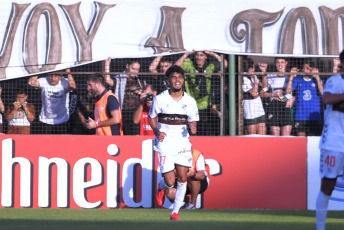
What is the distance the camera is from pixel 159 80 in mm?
12086

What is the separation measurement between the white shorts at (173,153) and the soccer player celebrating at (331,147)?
2872 millimetres

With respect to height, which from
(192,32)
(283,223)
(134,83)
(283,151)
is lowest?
(283,223)

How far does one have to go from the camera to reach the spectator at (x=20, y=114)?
39.8 ft

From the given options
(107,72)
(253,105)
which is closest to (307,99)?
(253,105)

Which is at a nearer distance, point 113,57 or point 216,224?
point 216,224

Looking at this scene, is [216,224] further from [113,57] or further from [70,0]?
[70,0]

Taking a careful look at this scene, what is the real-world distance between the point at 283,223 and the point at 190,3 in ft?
13.7

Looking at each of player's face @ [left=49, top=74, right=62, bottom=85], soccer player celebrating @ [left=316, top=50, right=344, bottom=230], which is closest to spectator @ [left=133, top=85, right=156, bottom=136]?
player's face @ [left=49, top=74, right=62, bottom=85]

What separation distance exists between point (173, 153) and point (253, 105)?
2123 mm

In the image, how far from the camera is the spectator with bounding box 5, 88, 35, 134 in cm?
1212

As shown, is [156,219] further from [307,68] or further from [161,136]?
[307,68]

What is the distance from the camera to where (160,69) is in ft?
39.8

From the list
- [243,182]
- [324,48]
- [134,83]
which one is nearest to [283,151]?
[243,182]

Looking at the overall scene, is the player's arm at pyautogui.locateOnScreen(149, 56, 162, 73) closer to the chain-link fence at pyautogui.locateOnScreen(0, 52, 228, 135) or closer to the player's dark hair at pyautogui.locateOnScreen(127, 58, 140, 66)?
the chain-link fence at pyautogui.locateOnScreen(0, 52, 228, 135)
